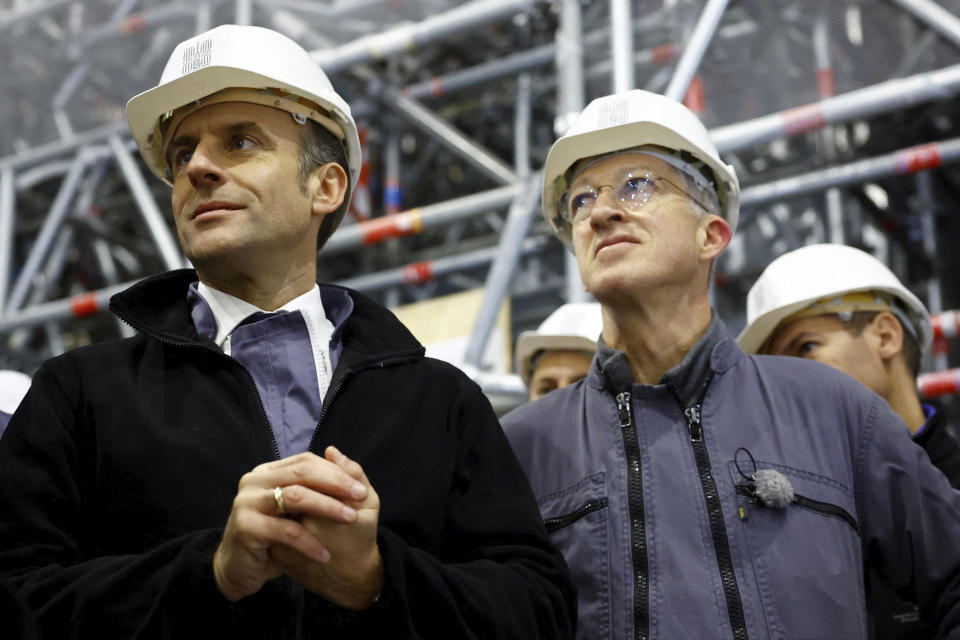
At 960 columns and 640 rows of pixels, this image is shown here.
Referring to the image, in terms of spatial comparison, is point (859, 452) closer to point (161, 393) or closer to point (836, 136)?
point (161, 393)

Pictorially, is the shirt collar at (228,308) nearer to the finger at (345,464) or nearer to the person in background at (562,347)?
the finger at (345,464)

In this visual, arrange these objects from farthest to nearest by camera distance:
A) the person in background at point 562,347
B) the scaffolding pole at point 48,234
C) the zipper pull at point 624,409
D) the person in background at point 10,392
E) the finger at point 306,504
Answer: the scaffolding pole at point 48,234 < the person in background at point 562,347 < the person in background at point 10,392 < the zipper pull at point 624,409 < the finger at point 306,504

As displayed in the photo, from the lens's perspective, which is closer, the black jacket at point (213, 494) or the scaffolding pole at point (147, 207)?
A: the black jacket at point (213, 494)

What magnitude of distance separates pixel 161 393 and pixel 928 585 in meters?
1.61

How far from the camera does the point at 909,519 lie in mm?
2367

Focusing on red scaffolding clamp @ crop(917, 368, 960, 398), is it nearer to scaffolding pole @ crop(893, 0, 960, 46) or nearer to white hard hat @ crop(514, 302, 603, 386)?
scaffolding pole @ crop(893, 0, 960, 46)

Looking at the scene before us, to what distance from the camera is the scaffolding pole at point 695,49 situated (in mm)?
4680

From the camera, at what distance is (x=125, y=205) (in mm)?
8391

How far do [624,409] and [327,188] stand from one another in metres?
0.82

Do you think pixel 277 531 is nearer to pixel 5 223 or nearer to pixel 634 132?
pixel 634 132

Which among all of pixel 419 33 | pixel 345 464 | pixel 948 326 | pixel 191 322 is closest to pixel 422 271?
pixel 419 33

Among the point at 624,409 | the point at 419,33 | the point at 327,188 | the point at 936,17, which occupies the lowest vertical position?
the point at 624,409

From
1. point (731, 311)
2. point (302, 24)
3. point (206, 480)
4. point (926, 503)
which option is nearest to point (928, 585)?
point (926, 503)

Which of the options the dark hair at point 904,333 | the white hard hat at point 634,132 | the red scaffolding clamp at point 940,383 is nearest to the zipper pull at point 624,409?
the white hard hat at point 634,132
